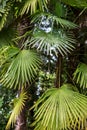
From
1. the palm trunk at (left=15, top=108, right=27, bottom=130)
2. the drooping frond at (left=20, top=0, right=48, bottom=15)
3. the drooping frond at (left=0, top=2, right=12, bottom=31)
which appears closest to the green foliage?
the drooping frond at (left=0, top=2, right=12, bottom=31)

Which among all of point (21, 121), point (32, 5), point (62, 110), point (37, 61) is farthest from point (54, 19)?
point (21, 121)

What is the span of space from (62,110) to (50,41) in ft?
1.65

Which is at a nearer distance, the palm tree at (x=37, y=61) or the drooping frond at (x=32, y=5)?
the palm tree at (x=37, y=61)

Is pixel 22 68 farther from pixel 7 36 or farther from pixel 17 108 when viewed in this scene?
pixel 7 36

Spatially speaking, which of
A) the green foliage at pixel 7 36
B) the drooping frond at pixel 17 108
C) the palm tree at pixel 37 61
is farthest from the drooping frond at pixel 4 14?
the drooping frond at pixel 17 108

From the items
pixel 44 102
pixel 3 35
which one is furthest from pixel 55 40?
pixel 3 35

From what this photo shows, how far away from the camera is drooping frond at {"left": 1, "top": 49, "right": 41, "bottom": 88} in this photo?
2.42 metres

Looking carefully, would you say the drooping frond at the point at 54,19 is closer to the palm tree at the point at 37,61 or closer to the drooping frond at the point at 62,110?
the palm tree at the point at 37,61

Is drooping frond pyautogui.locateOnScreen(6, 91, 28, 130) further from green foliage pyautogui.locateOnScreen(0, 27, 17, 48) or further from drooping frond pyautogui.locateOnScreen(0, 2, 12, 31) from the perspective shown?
drooping frond pyautogui.locateOnScreen(0, 2, 12, 31)

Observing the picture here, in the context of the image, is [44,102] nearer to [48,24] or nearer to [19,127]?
[19,127]

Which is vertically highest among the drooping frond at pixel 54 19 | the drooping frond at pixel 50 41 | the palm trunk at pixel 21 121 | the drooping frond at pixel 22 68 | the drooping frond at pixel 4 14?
the drooping frond at pixel 4 14

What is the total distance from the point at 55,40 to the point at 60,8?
18.4 inches

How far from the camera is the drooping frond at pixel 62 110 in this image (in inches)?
87.2

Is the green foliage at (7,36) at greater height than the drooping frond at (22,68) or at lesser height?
greater
